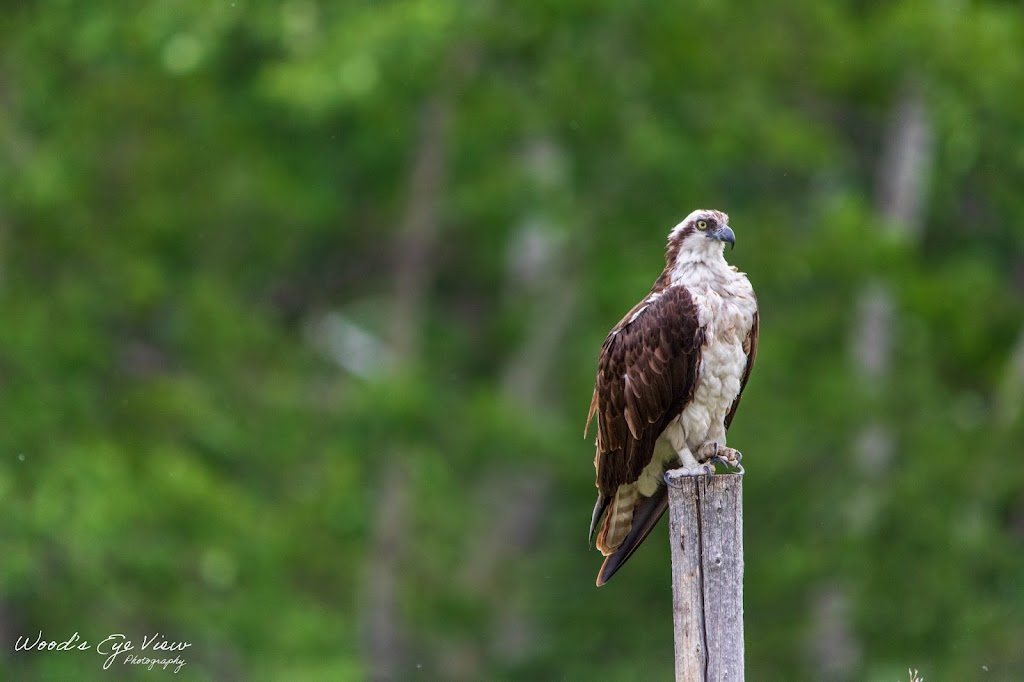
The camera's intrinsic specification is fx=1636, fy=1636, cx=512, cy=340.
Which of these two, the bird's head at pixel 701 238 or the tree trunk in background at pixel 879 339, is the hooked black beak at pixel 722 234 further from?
the tree trunk in background at pixel 879 339

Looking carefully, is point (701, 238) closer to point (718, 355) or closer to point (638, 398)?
point (718, 355)

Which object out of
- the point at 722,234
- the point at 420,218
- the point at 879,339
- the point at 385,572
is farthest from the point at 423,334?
the point at 722,234

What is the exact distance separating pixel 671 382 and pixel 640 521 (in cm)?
52

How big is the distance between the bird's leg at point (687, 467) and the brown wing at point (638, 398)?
4.7 inches

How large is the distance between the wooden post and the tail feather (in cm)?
80

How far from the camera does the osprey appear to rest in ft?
19.0

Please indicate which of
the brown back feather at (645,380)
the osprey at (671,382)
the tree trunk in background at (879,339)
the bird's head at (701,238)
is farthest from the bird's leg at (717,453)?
the tree trunk in background at (879,339)

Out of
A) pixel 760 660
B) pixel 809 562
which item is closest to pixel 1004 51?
pixel 809 562

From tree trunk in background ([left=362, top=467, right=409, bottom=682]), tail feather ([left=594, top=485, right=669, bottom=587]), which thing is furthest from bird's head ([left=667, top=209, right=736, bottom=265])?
tree trunk in background ([left=362, top=467, right=409, bottom=682])

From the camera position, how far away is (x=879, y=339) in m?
15.0

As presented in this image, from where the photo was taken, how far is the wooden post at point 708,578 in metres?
4.79

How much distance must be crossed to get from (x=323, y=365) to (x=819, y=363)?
4584mm

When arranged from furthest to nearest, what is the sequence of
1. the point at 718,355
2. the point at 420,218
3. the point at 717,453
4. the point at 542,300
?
the point at 542,300 → the point at 420,218 → the point at 717,453 → the point at 718,355

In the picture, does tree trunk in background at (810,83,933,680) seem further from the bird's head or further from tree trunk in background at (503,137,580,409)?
the bird's head
